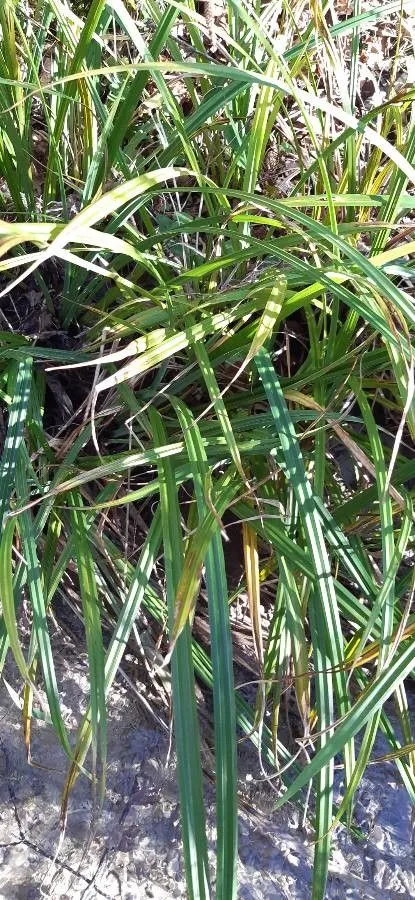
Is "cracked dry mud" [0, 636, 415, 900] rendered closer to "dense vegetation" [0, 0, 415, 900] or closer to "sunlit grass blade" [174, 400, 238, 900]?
"dense vegetation" [0, 0, 415, 900]

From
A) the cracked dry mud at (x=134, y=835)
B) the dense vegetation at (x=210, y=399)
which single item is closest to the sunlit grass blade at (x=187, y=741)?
the dense vegetation at (x=210, y=399)

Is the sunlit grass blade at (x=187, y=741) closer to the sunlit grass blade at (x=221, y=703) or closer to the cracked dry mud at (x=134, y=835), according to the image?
the sunlit grass blade at (x=221, y=703)

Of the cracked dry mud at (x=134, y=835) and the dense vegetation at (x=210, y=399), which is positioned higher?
the dense vegetation at (x=210, y=399)

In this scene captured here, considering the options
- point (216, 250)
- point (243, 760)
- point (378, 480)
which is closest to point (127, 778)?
point (243, 760)

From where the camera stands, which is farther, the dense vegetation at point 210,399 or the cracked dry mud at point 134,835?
the cracked dry mud at point 134,835

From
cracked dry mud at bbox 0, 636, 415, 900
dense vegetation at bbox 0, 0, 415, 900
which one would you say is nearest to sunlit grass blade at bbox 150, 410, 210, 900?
dense vegetation at bbox 0, 0, 415, 900

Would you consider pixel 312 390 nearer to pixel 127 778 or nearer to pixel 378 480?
pixel 378 480
